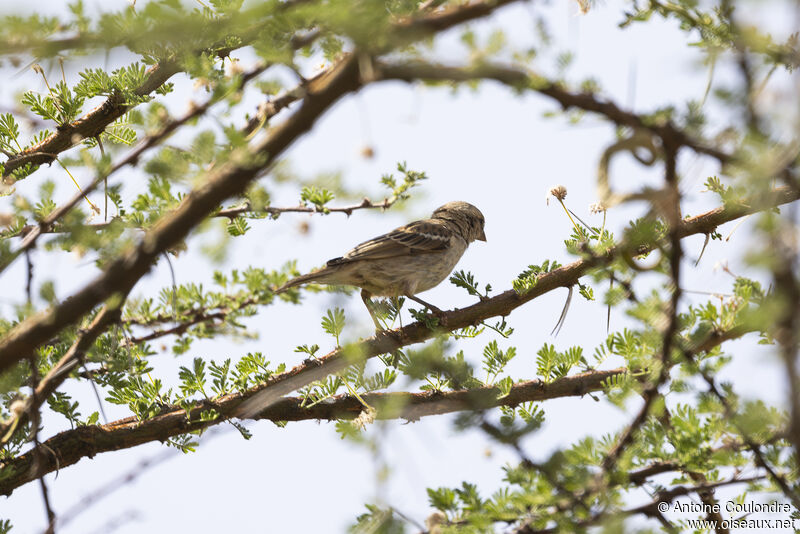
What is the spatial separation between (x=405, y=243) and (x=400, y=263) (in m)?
0.34

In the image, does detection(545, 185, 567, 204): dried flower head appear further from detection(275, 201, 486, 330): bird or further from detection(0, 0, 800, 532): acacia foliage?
detection(275, 201, 486, 330): bird

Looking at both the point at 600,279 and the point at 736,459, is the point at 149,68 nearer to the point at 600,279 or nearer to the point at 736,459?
the point at 600,279

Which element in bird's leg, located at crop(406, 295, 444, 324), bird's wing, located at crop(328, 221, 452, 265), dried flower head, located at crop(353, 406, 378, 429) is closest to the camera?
dried flower head, located at crop(353, 406, 378, 429)

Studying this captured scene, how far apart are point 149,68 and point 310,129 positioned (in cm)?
276

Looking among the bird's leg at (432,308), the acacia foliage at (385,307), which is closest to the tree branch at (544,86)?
the acacia foliage at (385,307)

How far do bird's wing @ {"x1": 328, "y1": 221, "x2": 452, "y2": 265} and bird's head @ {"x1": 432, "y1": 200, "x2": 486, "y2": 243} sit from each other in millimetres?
450

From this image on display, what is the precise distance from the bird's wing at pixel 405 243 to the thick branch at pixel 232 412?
2.01m

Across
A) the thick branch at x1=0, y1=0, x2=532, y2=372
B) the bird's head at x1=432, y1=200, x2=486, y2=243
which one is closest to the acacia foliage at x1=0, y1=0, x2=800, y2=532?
the thick branch at x1=0, y1=0, x2=532, y2=372

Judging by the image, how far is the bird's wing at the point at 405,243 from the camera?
21.8 feet

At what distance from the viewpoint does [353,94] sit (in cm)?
244

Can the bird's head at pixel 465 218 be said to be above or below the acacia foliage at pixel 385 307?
above

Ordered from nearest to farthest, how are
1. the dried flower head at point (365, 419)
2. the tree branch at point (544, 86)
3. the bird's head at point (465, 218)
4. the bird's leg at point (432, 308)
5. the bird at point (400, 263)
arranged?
1. the tree branch at point (544, 86)
2. the dried flower head at point (365, 419)
3. the bird's leg at point (432, 308)
4. the bird at point (400, 263)
5. the bird's head at point (465, 218)

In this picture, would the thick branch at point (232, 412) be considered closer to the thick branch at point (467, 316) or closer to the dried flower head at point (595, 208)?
the thick branch at point (467, 316)

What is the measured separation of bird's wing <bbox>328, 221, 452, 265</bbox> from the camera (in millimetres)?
6652
